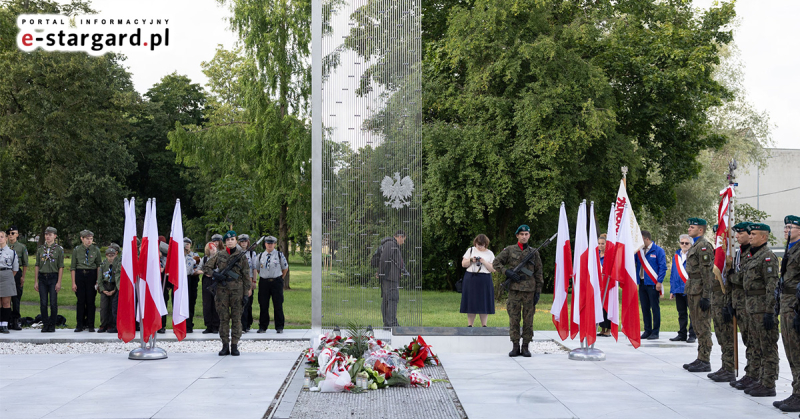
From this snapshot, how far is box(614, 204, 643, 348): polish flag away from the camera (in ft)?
35.3

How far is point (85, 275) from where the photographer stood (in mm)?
13664

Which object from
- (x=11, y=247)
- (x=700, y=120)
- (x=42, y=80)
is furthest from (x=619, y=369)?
(x=42, y=80)

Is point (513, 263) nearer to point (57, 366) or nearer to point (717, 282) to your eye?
point (717, 282)

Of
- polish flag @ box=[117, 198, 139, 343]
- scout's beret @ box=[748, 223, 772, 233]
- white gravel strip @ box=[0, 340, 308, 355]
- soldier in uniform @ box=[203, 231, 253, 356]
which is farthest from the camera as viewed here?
white gravel strip @ box=[0, 340, 308, 355]

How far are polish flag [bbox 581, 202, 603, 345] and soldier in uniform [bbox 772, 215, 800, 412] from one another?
3394 mm

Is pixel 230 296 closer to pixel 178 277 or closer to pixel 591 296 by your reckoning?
pixel 178 277

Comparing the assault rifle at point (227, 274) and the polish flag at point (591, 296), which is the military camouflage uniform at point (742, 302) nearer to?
the polish flag at point (591, 296)

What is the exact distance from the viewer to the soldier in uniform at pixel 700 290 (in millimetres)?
9859

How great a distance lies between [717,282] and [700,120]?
15238 mm

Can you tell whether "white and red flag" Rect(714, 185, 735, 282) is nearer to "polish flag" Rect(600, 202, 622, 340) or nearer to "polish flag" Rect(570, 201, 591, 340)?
"polish flag" Rect(600, 202, 622, 340)

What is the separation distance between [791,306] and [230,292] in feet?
24.2

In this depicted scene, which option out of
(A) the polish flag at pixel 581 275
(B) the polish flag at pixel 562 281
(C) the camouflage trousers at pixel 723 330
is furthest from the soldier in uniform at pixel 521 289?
(C) the camouflage trousers at pixel 723 330

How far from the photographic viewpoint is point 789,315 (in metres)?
7.43

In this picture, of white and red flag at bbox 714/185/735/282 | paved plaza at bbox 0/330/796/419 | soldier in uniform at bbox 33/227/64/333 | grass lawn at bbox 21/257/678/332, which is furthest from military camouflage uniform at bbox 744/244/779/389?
soldier in uniform at bbox 33/227/64/333
